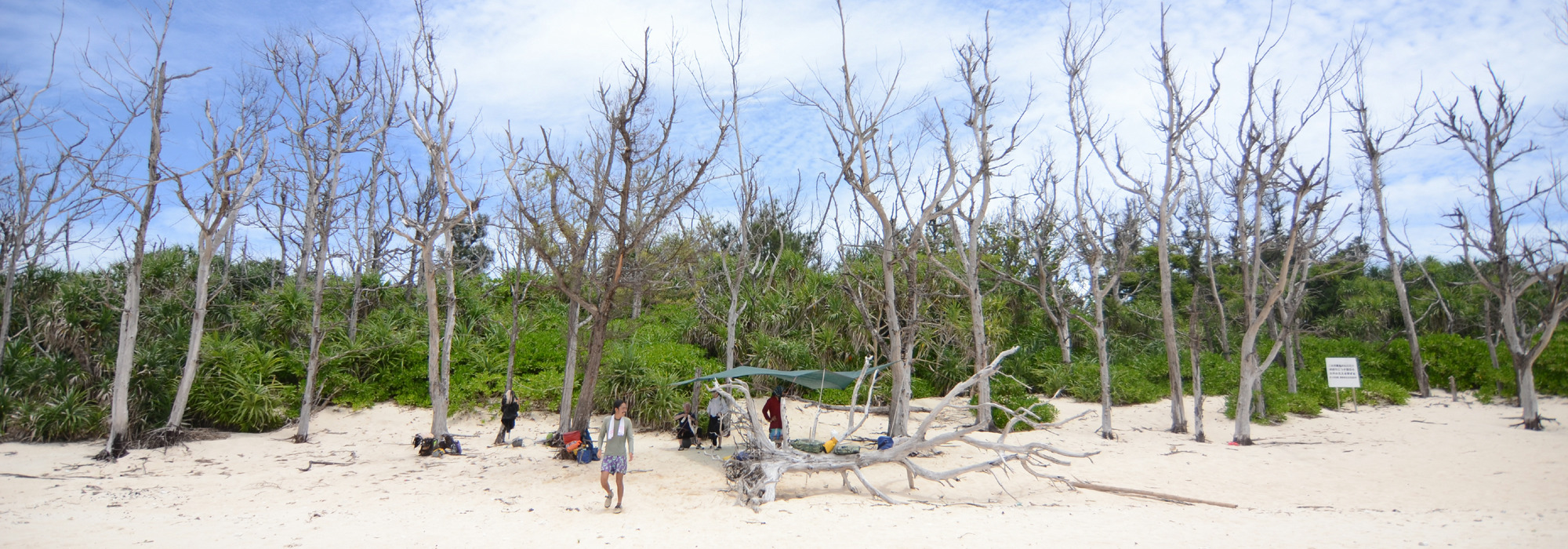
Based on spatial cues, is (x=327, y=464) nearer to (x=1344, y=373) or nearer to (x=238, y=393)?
(x=238, y=393)

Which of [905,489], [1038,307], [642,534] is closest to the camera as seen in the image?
[642,534]

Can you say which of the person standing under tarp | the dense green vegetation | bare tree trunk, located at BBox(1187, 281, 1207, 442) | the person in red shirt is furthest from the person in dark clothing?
bare tree trunk, located at BBox(1187, 281, 1207, 442)

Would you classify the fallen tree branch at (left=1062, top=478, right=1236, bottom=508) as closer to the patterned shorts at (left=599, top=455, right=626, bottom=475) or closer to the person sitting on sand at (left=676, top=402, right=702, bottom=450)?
the patterned shorts at (left=599, top=455, right=626, bottom=475)

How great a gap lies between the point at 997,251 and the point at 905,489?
13.5 m

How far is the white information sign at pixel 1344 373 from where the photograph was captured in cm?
1465

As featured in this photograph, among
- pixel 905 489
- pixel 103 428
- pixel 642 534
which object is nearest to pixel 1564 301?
pixel 905 489

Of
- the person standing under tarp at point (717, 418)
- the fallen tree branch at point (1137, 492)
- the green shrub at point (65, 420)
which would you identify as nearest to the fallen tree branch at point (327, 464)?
the green shrub at point (65, 420)

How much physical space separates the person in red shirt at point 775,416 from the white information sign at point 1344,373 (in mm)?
11530

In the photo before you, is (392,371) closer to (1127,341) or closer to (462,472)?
(462,472)

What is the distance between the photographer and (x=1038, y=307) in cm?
2005

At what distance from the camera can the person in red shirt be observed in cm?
1024

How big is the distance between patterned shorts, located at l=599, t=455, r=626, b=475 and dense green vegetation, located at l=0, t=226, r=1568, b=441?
389 centimetres

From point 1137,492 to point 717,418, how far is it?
5647 millimetres

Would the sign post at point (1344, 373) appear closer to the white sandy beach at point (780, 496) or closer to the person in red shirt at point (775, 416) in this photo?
the white sandy beach at point (780, 496)
